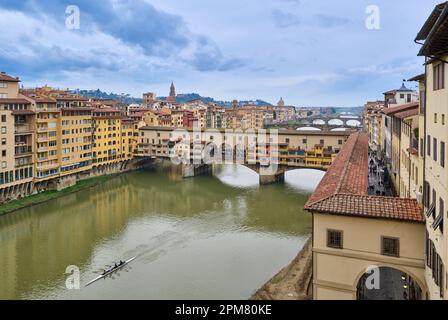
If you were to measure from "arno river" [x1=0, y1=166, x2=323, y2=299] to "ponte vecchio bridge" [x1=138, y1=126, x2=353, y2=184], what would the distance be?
87.5 inches

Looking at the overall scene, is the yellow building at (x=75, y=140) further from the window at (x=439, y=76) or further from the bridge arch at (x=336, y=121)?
the bridge arch at (x=336, y=121)

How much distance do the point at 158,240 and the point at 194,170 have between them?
1987cm

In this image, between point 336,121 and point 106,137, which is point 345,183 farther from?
point 336,121

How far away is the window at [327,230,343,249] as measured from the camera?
10.8 metres

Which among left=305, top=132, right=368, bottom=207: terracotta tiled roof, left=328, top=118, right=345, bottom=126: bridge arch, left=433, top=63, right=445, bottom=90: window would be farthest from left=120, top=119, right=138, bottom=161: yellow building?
left=328, top=118, right=345, bottom=126: bridge arch

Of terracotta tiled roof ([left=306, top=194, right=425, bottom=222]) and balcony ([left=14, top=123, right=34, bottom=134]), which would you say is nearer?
terracotta tiled roof ([left=306, top=194, right=425, bottom=222])

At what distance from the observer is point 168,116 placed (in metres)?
55.6

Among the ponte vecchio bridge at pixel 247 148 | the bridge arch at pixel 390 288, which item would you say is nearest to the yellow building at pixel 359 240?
the bridge arch at pixel 390 288

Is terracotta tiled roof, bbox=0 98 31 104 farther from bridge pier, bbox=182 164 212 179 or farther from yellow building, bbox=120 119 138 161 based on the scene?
bridge pier, bbox=182 164 212 179

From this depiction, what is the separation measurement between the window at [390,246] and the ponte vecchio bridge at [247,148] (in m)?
25.1

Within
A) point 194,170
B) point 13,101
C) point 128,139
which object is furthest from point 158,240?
point 128,139

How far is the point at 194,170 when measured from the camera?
4094 centimetres

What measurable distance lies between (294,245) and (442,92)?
14.4 metres

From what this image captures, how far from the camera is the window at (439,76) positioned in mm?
7504
